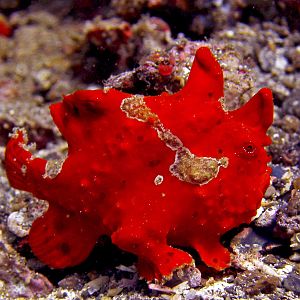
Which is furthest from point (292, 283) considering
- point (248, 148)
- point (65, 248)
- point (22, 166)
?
point (22, 166)

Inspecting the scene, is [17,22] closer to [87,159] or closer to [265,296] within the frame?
[87,159]

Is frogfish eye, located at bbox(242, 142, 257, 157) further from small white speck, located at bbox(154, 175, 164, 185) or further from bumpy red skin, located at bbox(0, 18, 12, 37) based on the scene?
bumpy red skin, located at bbox(0, 18, 12, 37)

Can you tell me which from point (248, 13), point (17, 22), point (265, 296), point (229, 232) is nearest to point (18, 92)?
point (17, 22)

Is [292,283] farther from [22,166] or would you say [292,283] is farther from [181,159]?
[22,166]

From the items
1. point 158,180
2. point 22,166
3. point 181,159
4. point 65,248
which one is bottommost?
point 65,248

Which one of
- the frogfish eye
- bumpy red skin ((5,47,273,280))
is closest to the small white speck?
bumpy red skin ((5,47,273,280))

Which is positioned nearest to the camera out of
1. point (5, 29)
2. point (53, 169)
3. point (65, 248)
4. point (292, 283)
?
point (292, 283)
